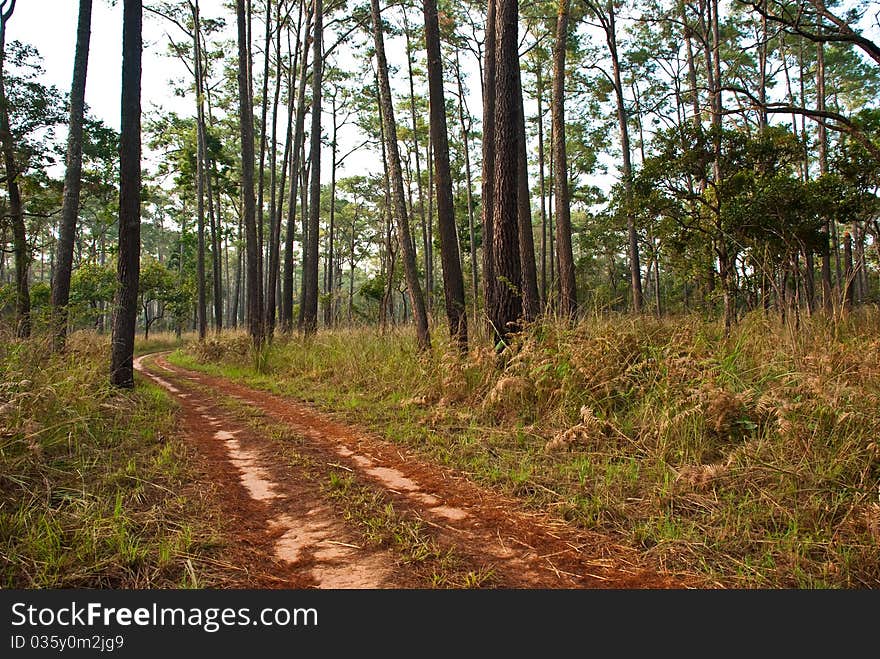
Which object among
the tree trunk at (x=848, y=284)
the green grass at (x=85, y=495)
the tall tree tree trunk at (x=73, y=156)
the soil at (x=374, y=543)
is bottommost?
the soil at (x=374, y=543)

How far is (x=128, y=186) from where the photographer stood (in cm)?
696

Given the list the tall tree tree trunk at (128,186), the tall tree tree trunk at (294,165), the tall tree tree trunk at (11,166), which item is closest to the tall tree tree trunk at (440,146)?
the tall tree tree trunk at (128,186)

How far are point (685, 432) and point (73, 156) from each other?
32.8 feet

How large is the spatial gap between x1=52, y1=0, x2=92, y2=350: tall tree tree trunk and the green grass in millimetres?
4093

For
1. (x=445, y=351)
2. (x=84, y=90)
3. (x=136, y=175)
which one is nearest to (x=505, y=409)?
(x=445, y=351)

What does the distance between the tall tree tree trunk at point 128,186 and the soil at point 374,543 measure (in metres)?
3.51

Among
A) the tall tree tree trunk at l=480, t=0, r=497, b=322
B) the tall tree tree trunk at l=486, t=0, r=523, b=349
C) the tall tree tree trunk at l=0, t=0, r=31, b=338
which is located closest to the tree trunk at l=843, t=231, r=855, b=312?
the tall tree tree trunk at l=486, t=0, r=523, b=349

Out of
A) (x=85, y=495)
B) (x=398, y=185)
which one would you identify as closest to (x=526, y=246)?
(x=398, y=185)

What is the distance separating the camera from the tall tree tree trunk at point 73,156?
7855 millimetres

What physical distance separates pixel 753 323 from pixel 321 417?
5.19 meters

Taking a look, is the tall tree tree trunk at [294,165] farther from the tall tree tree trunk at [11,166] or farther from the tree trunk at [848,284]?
the tree trunk at [848,284]

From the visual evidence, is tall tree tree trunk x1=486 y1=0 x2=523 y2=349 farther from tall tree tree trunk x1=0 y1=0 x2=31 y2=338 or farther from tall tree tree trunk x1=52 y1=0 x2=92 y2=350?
tall tree tree trunk x1=0 y1=0 x2=31 y2=338

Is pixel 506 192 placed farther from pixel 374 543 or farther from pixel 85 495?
pixel 85 495

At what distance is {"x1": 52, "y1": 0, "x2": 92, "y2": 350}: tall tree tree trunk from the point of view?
786 cm
